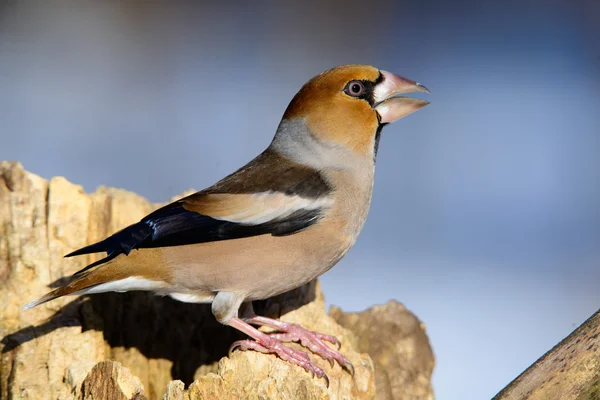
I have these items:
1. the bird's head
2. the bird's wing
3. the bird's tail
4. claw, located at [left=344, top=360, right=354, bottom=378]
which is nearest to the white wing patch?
the bird's wing

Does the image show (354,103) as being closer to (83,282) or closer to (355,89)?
(355,89)

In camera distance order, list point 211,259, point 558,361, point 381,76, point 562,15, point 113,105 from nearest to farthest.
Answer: point 558,361
point 211,259
point 381,76
point 562,15
point 113,105

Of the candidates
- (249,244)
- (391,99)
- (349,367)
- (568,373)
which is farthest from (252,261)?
(568,373)

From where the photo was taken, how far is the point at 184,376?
4008 millimetres

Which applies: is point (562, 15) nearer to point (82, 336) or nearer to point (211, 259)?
point (211, 259)

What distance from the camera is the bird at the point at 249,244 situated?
3.51 meters

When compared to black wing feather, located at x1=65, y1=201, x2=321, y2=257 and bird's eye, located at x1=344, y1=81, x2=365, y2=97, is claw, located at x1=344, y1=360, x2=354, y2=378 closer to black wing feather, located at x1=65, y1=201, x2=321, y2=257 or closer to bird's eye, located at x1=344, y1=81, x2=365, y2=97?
black wing feather, located at x1=65, y1=201, x2=321, y2=257

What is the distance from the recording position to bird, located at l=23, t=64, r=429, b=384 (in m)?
3.51

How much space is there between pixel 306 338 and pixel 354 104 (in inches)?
45.2

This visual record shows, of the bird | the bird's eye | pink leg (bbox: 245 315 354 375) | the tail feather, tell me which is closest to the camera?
the tail feather

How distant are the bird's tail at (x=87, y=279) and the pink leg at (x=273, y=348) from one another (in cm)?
59

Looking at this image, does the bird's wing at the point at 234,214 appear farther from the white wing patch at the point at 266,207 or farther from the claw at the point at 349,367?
the claw at the point at 349,367

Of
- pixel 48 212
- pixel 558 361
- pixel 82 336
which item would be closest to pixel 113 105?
pixel 48 212

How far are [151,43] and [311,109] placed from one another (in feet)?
12.1
